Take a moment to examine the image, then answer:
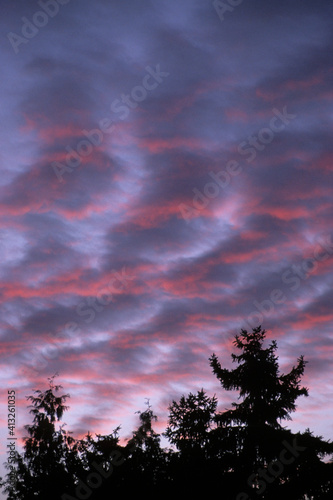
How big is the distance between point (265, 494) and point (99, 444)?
363 inches

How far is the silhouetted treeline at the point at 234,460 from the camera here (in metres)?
19.4

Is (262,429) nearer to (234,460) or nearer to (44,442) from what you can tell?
(234,460)

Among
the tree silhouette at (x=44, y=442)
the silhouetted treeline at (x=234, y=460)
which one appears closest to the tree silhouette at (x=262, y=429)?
the silhouetted treeline at (x=234, y=460)

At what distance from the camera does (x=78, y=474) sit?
19906 mm

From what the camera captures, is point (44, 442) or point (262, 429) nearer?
point (262, 429)

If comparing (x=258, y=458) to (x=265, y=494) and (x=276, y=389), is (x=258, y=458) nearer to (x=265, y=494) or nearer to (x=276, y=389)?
(x=265, y=494)

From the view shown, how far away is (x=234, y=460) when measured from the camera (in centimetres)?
2344

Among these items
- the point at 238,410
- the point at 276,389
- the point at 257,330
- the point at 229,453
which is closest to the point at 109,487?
the point at 229,453

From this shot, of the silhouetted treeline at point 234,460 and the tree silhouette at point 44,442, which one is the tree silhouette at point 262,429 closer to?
the silhouetted treeline at point 234,460

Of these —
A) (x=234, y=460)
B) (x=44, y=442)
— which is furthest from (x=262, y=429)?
(x=44, y=442)

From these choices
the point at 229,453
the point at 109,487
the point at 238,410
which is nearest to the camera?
the point at 109,487

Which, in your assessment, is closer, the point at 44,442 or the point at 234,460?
the point at 234,460

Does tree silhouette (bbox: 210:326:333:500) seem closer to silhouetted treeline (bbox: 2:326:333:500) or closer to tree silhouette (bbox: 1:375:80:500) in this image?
silhouetted treeline (bbox: 2:326:333:500)

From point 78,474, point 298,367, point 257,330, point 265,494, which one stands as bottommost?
point 265,494
